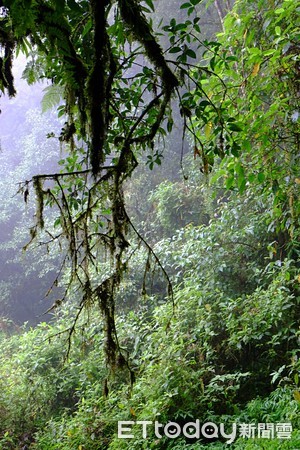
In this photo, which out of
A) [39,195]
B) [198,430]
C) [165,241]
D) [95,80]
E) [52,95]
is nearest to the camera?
[95,80]

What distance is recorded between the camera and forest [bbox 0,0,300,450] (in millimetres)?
1513

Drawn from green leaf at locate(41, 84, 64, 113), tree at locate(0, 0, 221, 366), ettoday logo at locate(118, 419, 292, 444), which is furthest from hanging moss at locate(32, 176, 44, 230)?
ettoday logo at locate(118, 419, 292, 444)

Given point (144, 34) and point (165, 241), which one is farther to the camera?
point (165, 241)

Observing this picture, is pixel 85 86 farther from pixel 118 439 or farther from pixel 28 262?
pixel 28 262

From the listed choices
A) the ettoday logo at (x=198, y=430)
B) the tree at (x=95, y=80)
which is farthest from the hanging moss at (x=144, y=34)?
the ettoday logo at (x=198, y=430)

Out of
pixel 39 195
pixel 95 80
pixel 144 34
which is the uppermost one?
pixel 144 34

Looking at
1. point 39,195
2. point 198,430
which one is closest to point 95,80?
point 39,195

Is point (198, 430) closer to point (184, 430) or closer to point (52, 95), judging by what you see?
point (184, 430)

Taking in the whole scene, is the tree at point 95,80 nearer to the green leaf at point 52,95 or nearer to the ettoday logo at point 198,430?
the green leaf at point 52,95

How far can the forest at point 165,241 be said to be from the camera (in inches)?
59.6

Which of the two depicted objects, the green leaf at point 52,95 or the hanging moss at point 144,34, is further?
the green leaf at point 52,95

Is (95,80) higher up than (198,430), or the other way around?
(95,80)

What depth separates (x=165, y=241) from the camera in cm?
573

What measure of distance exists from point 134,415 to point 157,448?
52 centimetres
